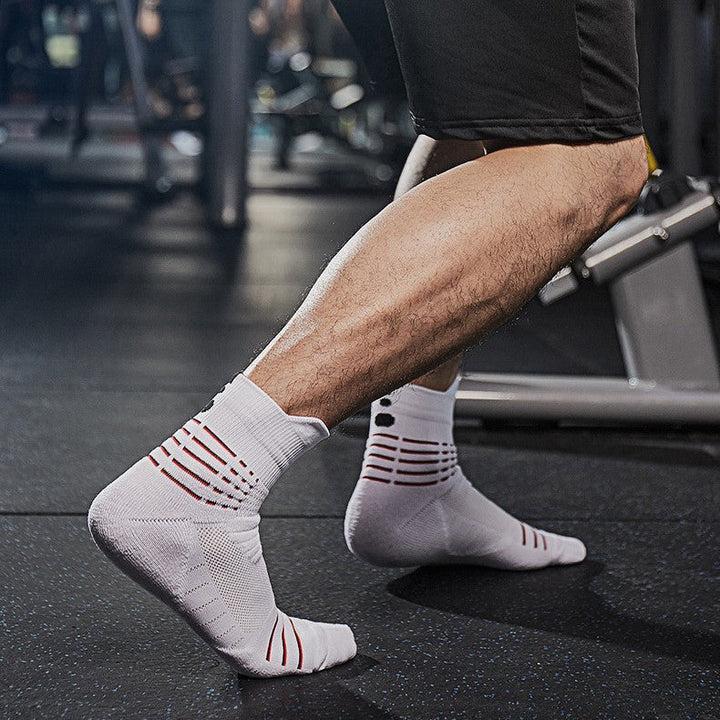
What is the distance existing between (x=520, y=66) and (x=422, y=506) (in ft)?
1.23

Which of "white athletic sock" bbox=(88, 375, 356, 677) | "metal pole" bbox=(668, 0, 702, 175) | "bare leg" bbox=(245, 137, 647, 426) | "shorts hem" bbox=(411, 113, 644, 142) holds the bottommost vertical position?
"metal pole" bbox=(668, 0, 702, 175)

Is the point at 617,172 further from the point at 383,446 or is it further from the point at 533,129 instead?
the point at 383,446

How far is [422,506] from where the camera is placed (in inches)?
33.9

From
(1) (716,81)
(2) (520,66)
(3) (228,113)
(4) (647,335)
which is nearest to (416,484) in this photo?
(2) (520,66)

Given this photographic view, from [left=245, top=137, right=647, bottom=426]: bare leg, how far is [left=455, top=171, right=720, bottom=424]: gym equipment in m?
0.67

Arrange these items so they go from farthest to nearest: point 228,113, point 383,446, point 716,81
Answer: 1. point 228,113
2. point 716,81
3. point 383,446

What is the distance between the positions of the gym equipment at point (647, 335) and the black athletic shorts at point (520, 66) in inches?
27.2

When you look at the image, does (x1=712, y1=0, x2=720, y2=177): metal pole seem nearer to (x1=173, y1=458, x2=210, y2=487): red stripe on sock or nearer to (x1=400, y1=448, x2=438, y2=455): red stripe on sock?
(x1=400, y1=448, x2=438, y2=455): red stripe on sock

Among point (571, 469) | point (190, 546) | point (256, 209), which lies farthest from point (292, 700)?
point (256, 209)

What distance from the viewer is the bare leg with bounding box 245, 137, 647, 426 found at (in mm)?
624

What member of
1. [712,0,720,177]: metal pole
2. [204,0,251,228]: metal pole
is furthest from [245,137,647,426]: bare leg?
[204,0,251,228]: metal pole

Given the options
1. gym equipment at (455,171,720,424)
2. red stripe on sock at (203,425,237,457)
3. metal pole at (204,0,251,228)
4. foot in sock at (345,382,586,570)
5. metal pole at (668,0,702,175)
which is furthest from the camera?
metal pole at (204,0,251,228)

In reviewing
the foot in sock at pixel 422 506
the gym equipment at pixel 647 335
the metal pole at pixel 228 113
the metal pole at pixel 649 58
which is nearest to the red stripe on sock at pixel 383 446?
the foot in sock at pixel 422 506

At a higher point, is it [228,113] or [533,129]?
[533,129]
